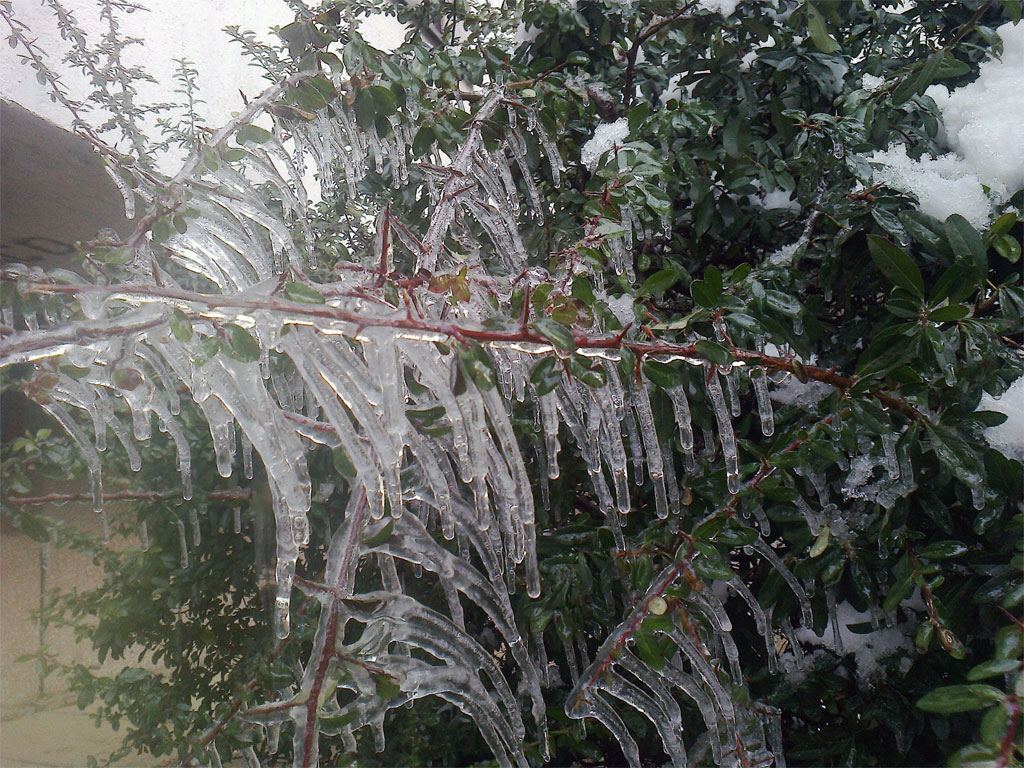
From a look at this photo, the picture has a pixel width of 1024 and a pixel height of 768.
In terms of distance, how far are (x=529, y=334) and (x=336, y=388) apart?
0.69 ft

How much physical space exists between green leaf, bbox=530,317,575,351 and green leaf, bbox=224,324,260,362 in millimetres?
283

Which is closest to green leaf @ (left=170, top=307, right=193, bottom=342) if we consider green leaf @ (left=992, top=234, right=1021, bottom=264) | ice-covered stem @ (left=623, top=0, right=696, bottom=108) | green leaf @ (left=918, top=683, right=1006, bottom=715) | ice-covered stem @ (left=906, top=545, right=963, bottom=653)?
green leaf @ (left=918, top=683, right=1006, bottom=715)

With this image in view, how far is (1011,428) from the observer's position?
40.5 inches

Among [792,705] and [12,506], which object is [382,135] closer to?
[12,506]

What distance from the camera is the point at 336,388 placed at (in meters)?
0.71

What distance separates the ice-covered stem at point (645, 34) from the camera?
138cm


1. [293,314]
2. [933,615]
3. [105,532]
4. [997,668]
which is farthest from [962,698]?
[105,532]

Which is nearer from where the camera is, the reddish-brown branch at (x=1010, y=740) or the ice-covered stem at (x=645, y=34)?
the reddish-brown branch at (x=1010, y=740)

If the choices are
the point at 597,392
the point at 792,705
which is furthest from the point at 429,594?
the point at 597,392

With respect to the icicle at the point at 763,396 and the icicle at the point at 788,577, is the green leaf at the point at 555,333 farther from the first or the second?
the icicle at the point at 788,577

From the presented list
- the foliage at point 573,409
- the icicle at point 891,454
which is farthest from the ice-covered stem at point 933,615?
the icicle at point 891,454

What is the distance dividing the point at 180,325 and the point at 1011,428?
3.75ft

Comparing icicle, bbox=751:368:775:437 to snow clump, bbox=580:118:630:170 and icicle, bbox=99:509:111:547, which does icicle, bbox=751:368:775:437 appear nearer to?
snow clump, bbox=580:118:630:170

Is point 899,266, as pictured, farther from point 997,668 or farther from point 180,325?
point 180,325
